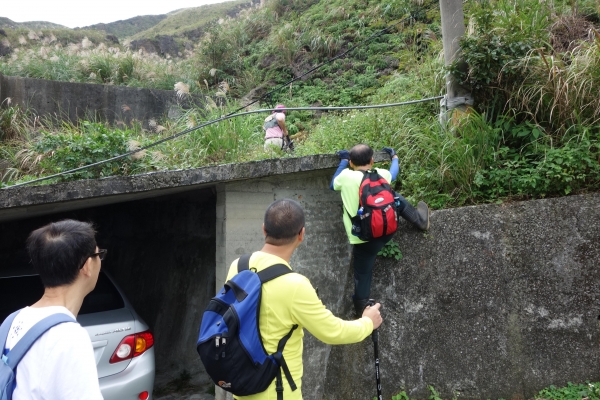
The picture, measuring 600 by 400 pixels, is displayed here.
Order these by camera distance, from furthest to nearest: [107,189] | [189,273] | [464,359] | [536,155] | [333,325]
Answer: [189,273] < [536,155] < [464,359] < [107,189] < [333,325]

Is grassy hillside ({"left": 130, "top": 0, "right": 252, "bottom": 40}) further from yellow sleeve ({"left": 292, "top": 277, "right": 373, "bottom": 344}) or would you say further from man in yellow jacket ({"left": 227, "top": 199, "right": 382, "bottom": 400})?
yellow sleeve ({"left": 292, "top": 277, "right": 373, "bottom": 344})

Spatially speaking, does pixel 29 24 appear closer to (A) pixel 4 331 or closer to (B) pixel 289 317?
(A) pixel 4 331

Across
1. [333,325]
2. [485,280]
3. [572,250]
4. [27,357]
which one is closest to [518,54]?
[572,250]

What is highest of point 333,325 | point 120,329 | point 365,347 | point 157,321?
point 333,325

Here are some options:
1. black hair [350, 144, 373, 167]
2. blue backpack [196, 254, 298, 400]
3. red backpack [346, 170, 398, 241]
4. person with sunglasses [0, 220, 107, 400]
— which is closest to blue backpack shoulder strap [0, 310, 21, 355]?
person with sunglasses [0, 220, 107, 400]

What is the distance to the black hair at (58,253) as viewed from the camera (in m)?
1.91

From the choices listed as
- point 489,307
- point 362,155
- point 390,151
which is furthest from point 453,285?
point 362,155

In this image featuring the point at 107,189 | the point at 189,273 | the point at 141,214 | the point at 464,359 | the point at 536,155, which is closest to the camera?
the point at 107,189

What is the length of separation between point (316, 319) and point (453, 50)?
4.57 m

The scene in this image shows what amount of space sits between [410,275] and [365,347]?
875 mm

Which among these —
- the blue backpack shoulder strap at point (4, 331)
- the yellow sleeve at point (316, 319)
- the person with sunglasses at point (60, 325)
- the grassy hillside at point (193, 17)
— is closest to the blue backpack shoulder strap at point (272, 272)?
the yellow sleeve at point (316, 319)

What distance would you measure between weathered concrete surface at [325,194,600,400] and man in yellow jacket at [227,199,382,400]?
2.42m

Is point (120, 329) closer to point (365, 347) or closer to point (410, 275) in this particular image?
point (365, 347)

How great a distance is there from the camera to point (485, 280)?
4793 millimetres
